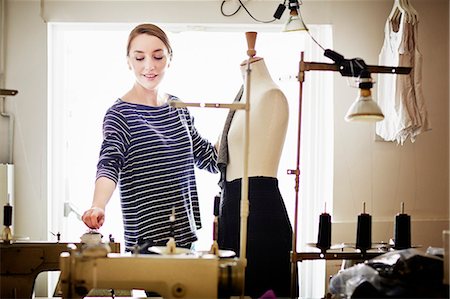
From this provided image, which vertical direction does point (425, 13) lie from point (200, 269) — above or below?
above

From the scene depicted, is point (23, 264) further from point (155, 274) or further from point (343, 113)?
point (343, 113)

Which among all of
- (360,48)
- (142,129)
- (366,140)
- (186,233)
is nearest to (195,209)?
(186,233)

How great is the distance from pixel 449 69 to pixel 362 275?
1.54 m

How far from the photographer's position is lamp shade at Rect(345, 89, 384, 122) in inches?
67.7

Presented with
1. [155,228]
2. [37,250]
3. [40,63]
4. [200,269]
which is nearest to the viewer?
[200,269]

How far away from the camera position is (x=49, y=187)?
9.07ft

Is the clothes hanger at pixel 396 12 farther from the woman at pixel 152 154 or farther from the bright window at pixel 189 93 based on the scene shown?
the woman at pixel 152 154

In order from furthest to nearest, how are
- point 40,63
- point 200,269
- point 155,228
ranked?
point 40,63 → point 155,228 → point 200,269

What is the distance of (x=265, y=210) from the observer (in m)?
2.04

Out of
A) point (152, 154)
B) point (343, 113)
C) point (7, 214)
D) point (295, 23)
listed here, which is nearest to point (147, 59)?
point (152, 154)

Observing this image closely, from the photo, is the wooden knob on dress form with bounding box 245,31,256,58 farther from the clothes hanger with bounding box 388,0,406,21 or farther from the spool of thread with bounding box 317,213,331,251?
the clothes hanger with bounding box 388,0,406,21

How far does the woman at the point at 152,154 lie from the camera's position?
2342 millimetres

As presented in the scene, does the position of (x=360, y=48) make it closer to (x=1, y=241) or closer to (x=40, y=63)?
(x=40, y=63)

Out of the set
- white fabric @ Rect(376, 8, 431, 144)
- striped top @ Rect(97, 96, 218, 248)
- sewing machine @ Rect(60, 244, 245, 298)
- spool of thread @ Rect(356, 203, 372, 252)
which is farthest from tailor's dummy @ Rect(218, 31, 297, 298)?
Result: white fabric @ Rect(376, 8, 431, 144)
